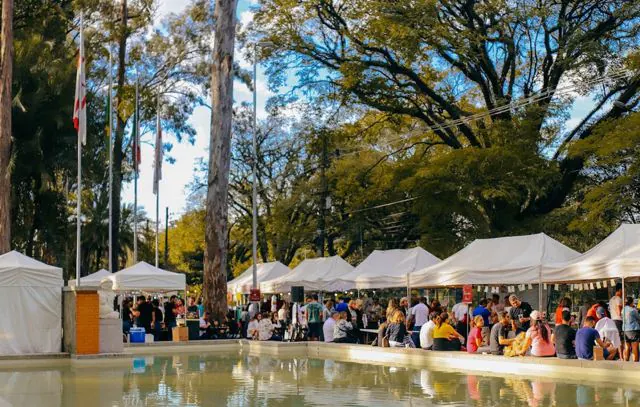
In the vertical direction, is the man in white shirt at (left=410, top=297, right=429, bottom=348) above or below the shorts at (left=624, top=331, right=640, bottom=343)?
above

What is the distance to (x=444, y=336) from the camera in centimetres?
2305

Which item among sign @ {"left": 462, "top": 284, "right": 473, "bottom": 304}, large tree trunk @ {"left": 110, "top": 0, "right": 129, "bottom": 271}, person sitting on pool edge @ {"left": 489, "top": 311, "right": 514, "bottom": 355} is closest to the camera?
person sitting on pool edge @ {"left": 489, "top": 311, "right": 514, "bottom": 355}

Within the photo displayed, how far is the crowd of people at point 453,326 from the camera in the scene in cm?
1923

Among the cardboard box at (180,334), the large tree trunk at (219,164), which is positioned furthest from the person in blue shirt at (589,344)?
the large tree trunk at (219,164)

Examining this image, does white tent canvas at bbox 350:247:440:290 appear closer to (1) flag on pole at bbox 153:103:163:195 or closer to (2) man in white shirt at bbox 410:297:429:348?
(2) man in white shirt at bbox 410:297:429:348

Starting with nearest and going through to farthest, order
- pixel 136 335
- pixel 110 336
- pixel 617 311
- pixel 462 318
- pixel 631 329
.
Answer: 1. pixel 631 329
2. pixel 617 311
3. pixel 110 336
4. pixel 462 318
5. pixel 136 335

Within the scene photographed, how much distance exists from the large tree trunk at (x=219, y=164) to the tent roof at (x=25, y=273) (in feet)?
35.0

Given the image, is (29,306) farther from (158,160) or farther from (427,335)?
(158,160)

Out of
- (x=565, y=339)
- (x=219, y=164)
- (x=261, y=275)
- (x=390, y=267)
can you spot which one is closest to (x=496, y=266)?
(x=565, y=339)

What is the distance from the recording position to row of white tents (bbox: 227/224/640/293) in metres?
20.8

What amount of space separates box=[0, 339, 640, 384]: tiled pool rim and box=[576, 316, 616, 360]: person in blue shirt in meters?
0.35

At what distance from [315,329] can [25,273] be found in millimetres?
9700

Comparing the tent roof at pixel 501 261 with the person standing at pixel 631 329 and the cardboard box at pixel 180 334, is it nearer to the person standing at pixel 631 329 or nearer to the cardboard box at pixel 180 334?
the person standing at pixel 631 329

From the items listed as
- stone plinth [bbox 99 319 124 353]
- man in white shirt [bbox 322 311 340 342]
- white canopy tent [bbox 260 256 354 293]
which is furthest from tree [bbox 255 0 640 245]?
stone plinth [bbox 99 319 124 353]
